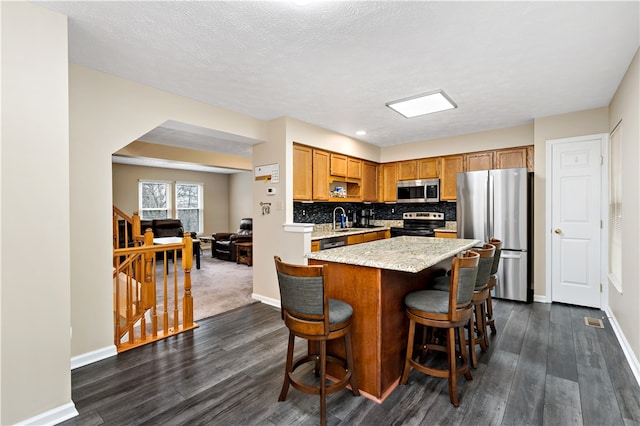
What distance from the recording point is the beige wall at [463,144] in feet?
14.7

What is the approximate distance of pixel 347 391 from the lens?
6.85 feet

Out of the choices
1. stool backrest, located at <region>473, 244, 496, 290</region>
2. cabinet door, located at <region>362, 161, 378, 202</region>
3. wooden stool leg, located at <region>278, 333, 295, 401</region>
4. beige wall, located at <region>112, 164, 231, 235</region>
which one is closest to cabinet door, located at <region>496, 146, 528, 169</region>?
cabinet door, located at <region>362, 161, 378, 202</region>

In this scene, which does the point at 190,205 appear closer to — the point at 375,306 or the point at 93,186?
the point at 93,186

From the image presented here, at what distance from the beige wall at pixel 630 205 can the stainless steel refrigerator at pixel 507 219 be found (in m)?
1.09

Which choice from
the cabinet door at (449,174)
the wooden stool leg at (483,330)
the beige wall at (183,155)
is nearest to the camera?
the wooden stool leg at (483,330)

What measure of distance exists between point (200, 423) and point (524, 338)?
292 centimetres

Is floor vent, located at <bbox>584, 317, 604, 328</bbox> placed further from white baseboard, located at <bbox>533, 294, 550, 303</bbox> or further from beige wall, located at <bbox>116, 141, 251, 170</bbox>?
beige wall, located at <bbox>116, 141, 251, 170</bbox>

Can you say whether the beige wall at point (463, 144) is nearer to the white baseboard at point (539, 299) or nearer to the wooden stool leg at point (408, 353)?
the white baseboard at point (539, 299)

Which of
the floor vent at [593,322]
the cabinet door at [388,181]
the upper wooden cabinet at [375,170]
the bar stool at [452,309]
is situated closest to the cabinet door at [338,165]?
the upper wooden cabinet at [375,170]

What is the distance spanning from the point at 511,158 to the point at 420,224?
1.86m

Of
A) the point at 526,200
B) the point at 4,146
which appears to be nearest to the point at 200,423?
the point at 4,146

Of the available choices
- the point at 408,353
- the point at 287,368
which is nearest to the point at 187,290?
Result: the point at 287,368

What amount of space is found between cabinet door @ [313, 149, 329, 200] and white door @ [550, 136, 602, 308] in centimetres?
306

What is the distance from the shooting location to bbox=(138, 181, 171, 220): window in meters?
8.25
